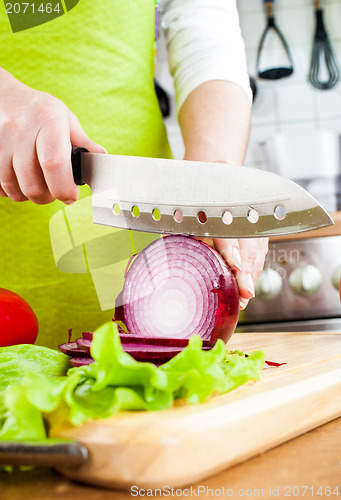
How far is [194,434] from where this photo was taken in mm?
599

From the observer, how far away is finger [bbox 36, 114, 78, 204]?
1037 mm

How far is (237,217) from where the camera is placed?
108 cm

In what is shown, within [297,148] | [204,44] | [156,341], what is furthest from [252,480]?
[297,148]

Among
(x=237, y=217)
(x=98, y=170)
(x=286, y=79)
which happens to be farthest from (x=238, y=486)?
(x=286, y=79)

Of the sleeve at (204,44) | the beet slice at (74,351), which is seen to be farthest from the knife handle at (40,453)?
the sleeve at (204,44)

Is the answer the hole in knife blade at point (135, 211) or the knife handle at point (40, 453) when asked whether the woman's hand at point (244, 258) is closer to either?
the hole in knife blade at point (135, 211)

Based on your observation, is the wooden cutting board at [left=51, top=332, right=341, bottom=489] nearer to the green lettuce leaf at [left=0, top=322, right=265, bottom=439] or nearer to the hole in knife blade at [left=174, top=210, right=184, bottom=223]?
the green lettuce leaf at [left=0, top=322, right=265, bottom=439]

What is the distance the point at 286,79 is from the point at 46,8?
2191mm

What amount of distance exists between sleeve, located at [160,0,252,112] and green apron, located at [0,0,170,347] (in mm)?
171

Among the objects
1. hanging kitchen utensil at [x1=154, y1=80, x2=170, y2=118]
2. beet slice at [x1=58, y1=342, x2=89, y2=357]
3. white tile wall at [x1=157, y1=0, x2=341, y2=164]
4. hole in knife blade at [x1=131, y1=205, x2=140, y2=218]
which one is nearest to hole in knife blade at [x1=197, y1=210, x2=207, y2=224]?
hole in knife blade at [x1=131, y1=205, x2=140, y2=218]

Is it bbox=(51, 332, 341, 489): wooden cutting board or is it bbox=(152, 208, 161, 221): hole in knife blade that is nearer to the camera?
bbox=(51, 332, 341, 489): wooden cutting board

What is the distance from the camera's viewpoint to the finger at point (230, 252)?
122 centimetres

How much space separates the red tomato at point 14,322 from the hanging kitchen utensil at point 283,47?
8.75ft

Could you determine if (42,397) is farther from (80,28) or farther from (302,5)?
(302,5)
